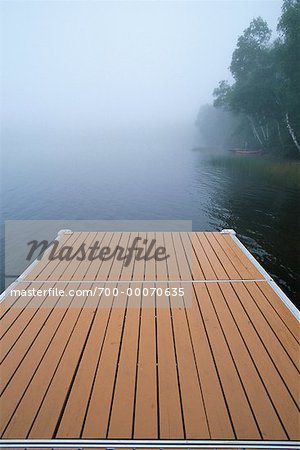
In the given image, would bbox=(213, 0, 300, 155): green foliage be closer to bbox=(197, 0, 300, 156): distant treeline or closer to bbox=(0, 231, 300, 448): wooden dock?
bbox=(197, 0, 300, 156): distant treeline

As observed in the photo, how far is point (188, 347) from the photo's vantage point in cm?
370

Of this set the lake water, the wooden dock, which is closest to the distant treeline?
the lake water

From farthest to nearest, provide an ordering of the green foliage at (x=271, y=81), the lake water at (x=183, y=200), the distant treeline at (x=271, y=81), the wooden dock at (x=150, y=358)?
1. the green foliage at (x=271, y=81)
2. the distant treeline at (x=271, y=81)
3. the lake water at (x=183, y=200)
4. the wooden dock at (x=150, y=358)

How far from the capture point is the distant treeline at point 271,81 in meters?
25.6

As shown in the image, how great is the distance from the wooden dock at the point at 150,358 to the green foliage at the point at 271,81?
96.3 ft

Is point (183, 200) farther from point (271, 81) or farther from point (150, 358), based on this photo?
point (271, 81)

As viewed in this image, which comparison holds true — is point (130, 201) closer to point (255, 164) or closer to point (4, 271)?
point (4, 271)

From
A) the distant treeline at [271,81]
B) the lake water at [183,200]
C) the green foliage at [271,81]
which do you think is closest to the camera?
the lake water at [183,200]

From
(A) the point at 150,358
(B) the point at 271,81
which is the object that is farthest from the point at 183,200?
(B) the point at 271,81

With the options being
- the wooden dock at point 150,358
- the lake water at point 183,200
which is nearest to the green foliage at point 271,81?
the lake water at point 183,200

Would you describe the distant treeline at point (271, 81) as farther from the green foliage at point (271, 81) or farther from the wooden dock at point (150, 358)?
the wooden dock at point (150, 358)

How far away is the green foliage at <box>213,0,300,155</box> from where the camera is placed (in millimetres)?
26000

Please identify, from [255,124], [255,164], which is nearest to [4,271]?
[255,164]

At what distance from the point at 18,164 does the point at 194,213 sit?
109 feet
